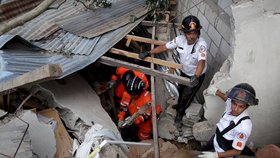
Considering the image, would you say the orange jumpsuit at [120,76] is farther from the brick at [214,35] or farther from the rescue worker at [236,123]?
the rescue worker at [236,123]

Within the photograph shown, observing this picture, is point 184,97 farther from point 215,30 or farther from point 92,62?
point 92,62

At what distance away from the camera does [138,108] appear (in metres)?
5.63

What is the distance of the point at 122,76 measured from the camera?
18.9 feet

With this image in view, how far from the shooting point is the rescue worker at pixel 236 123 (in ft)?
12.2

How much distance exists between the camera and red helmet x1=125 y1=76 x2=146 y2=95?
5387 mm

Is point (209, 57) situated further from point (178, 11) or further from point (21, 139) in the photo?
point (21, 139)

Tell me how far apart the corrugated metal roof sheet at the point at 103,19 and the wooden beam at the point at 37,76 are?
2.10m

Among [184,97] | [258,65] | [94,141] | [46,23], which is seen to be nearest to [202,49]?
[258,65]

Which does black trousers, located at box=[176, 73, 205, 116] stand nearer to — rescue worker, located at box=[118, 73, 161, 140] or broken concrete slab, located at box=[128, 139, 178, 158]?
rescue worker, located at box=[118, 73, 161, 140]

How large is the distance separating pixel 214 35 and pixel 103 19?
2.09m

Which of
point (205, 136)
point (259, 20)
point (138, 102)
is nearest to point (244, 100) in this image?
point (259, 20)

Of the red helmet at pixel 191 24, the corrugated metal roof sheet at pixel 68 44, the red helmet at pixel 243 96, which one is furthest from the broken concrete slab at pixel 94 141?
the red helmet at pixel 191 24

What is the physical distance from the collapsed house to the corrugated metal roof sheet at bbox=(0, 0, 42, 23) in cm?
69

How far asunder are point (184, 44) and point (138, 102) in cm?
126
